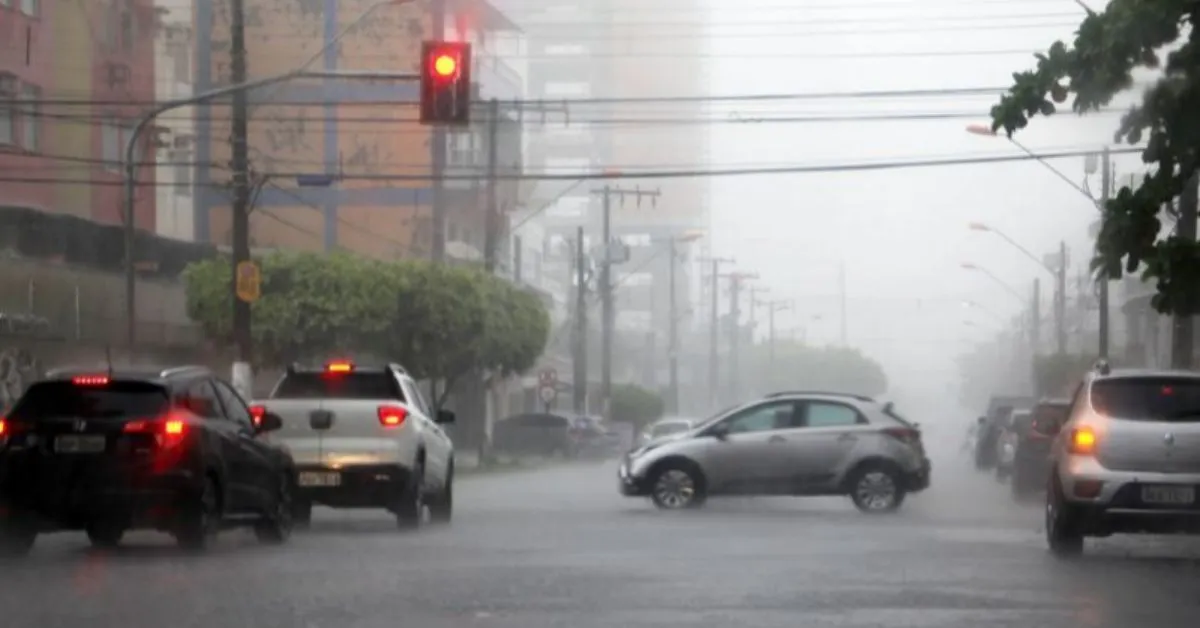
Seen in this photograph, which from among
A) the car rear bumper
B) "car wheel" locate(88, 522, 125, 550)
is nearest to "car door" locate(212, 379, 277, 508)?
"car wheel" locate(88, 522, 125, 550)

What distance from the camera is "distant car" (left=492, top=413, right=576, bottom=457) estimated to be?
67.7 meters

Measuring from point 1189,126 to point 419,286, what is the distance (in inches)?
1235

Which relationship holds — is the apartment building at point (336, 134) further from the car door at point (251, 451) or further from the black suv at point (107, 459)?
the black suv at point (107, 459)

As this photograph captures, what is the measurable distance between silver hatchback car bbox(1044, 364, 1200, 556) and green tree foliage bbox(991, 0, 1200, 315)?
2.37 meters

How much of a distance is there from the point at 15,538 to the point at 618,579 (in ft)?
19.0

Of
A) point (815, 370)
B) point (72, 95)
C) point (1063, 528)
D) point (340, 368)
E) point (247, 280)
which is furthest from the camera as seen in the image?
point (815, 370)

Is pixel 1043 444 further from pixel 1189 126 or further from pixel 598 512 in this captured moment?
pixel 1189 126

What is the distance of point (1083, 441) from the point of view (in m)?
19.6

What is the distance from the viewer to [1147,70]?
75.0ft

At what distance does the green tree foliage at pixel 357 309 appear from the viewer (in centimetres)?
5041

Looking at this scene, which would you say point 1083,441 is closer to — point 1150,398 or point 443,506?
point 1150,398

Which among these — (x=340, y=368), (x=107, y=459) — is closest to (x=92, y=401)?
(x=107, y=459)

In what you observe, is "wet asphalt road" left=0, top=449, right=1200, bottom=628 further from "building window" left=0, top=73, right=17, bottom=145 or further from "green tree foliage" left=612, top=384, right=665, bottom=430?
"green tree foliage" left=612, top=384, right=665, bottom=430

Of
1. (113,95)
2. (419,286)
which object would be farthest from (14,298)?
(113,95)
